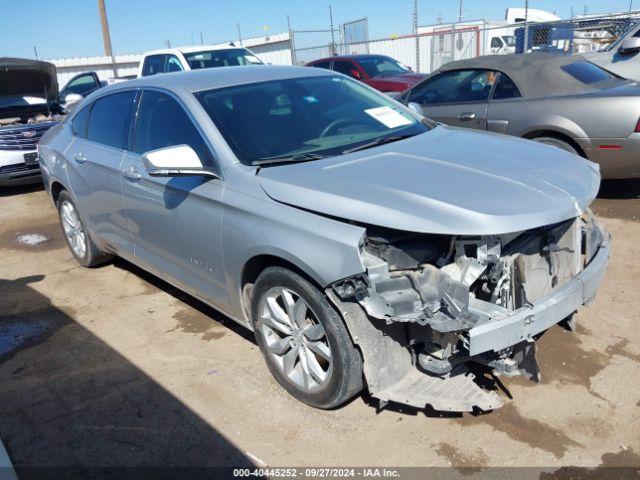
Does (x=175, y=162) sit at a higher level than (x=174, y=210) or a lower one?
higher

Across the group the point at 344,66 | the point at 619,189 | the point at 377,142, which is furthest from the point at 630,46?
the point at 377,142

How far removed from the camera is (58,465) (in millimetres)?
2863

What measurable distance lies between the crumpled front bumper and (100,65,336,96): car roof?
2220 mm

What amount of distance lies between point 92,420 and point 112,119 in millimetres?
2364

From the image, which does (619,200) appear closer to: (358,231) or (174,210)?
(358,231)

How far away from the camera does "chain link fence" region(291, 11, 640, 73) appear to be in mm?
14539

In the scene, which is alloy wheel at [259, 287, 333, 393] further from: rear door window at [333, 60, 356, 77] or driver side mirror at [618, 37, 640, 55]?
rear door window at [333, 60, 356, 77]

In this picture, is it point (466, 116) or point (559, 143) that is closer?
point (559, 143)

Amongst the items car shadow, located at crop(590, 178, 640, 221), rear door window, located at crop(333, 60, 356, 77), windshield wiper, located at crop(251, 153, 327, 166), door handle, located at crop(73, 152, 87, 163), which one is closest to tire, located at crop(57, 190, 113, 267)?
door handle, located at crop(73, 152, 87, 163)

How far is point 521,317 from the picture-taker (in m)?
2.52

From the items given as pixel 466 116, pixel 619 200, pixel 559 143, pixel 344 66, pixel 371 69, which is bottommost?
pixel 619 200

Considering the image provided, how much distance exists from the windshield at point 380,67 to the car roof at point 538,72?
582 centimetres

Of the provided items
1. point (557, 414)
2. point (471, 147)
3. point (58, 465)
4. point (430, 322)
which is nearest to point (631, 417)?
point (557, 414)

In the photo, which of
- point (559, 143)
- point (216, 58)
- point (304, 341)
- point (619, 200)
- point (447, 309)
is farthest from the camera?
point (216, 58)
